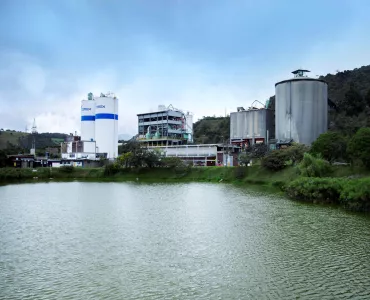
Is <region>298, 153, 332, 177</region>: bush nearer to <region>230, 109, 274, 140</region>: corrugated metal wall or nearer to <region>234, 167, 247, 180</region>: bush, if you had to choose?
<region>234, 167, 247, 180</region>: bush

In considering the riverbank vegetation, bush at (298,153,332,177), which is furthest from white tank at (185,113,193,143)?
bush at (298,153,332,177)

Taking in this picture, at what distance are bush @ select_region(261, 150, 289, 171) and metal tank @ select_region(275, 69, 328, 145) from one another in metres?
15.2

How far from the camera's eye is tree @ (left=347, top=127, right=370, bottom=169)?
4025 cm

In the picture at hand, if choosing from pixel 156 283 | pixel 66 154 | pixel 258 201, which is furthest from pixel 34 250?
pixel 66 154

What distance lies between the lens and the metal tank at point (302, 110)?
69.7 m

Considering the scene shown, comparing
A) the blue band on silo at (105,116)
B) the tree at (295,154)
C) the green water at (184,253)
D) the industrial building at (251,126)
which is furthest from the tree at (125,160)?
the green water at (184,253)

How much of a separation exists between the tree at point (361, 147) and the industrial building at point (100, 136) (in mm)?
63898

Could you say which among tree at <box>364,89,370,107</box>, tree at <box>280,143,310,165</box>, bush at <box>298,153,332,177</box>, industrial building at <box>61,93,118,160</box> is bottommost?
bush at <box>298,153,332,177</box>

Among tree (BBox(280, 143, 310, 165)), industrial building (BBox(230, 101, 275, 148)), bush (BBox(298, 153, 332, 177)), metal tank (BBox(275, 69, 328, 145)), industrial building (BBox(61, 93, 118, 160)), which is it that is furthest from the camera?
industrial building (BBox(61, 93, 118, 160))

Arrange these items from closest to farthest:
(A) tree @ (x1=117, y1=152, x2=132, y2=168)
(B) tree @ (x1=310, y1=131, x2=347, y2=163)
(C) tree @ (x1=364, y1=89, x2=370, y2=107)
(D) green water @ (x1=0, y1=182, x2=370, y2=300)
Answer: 1. (D) green water @ (x1=0, y1=182, x2=370, y2=300)
2. (B) tree @ (x1=310, y1=131, x2=347, y2=163)
3. (A) tree @ (x1=117, y1=152, x2=132, y2=168)
4. (C) tree @ (x1=364, y1=89, x2=370, y2=107)

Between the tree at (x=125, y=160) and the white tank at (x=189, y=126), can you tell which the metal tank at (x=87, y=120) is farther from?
the white tank at (x=189, y=126)

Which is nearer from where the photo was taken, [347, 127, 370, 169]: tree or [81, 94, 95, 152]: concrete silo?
[347, 127, 370, 169]: tree

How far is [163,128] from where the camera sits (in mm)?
103438

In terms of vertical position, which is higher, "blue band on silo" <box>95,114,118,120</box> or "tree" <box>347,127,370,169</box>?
"blue band on silo" <box>95,114,118,120</box>
